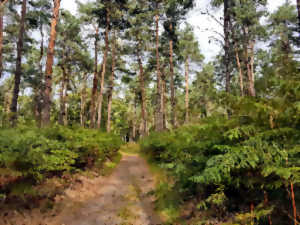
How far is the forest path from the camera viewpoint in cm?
493

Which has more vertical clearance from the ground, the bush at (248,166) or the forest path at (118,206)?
the bush at (248,166)

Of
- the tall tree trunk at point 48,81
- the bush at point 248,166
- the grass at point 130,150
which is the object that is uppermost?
the tall tree trunk at point 48,81

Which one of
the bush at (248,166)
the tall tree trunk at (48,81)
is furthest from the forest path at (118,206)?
the tall tree trunk at (48,81)

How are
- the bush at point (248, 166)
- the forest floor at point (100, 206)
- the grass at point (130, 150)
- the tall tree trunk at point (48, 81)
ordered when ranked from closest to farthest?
1. the bush at point (248, 166)
2. the forest floor at point (100, 206)
3. the tall tree trunk at point (48, 81)
4. the grass at point (130, 150)

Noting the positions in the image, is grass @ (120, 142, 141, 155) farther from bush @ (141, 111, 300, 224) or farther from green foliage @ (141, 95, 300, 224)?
green foliage @ (141, 95, 300, 224)

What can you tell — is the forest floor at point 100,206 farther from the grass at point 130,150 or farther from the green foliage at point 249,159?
the grass at point 130,150

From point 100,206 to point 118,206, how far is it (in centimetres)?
53

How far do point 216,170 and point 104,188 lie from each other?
Result: 561 centimetres

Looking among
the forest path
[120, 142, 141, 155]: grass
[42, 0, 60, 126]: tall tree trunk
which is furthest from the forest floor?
[120, 142, 141, 155]: grass

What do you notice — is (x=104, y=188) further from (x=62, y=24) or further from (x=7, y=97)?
(x=7, y=97)

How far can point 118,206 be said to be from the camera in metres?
5.91

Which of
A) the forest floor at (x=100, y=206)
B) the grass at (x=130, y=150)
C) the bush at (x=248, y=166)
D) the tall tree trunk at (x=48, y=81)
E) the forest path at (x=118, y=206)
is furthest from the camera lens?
the grass at (x=130, y=150)

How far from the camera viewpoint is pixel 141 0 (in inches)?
823

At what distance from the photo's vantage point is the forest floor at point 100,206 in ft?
15.5
